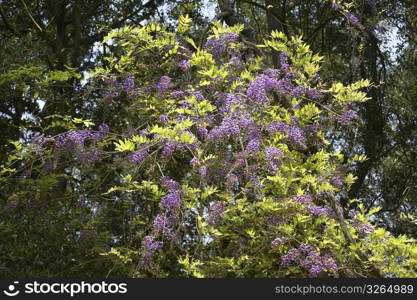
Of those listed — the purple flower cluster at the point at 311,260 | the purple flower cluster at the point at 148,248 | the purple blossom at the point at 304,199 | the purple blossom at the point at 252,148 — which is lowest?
the purple flower cluster at the point at 311,260

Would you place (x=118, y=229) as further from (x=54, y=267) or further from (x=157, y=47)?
(x=157, y=47)

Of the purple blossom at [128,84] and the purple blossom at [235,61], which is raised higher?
the purple blossom at [128,84]

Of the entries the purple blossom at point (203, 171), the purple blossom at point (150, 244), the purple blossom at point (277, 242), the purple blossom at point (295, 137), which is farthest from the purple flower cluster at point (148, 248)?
the purple blossom at point (295, 137)

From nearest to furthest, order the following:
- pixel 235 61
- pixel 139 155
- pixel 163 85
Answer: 1. pixel 139 155
2. pixel 235 61
3. pixel 163 85

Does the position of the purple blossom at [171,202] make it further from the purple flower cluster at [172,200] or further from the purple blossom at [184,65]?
the purple blossom at [184,65]

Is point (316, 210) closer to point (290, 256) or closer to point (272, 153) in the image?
point (290, 256)

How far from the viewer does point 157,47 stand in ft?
16.3

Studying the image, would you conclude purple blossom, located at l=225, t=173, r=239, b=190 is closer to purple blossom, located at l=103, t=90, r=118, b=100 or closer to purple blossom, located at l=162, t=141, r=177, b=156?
purple blossom, located at l=162, t=141, r=177, b=156

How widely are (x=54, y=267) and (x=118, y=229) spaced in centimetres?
93

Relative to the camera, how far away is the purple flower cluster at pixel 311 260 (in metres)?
3.91

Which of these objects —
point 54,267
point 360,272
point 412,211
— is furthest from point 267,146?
point 412,211

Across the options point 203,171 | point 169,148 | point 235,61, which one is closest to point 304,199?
point 203,171

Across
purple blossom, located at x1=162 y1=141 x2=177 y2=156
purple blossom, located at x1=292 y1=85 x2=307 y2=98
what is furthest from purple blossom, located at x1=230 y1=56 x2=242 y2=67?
purple blossom, located at x1=162 y1=141 x2=177 y2=156

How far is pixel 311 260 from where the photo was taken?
397cm
